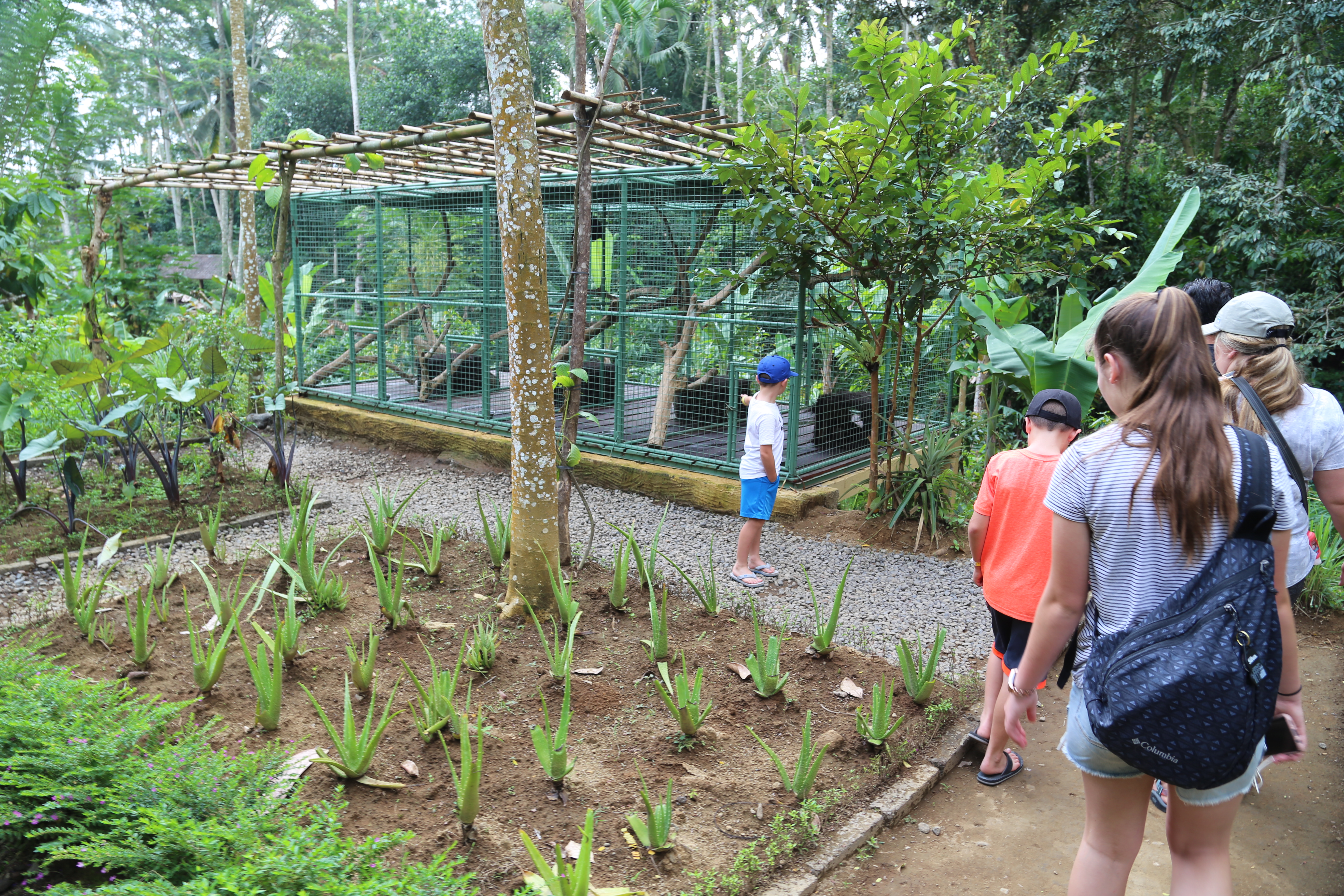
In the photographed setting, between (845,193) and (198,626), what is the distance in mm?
4599

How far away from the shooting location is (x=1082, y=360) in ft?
17.3

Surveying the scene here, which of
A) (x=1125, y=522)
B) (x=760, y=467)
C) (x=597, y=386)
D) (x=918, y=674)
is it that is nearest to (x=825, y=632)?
(x=918, y=674)

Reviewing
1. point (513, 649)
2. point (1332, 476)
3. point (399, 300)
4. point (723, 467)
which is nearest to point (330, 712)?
point (513, 649)

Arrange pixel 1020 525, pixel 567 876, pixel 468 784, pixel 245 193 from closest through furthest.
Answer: pixel 567 876 < pixel 468 784 < pixel 1020 525 < pixel 245 193

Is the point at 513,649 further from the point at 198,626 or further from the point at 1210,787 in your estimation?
the point at 1210,787

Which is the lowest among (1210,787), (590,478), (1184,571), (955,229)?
(590,478)

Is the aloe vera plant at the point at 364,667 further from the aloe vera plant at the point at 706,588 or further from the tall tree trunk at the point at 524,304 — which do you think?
the aloe vera plant at the point at 706,588

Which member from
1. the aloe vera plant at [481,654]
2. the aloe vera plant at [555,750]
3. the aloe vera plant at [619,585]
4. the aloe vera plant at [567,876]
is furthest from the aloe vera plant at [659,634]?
the aloe vera plant at [567,876]

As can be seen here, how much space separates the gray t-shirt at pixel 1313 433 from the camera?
252 cm

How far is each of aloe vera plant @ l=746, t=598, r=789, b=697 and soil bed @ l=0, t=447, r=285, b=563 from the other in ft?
13.8

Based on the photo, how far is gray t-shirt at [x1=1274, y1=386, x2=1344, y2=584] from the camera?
2.52m

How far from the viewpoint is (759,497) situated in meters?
5.20

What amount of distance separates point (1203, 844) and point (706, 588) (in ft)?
9.35

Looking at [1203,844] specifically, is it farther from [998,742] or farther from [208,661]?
[208,661]
